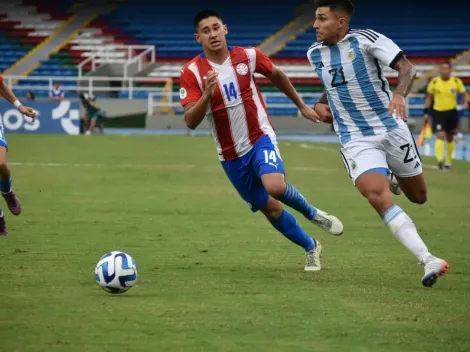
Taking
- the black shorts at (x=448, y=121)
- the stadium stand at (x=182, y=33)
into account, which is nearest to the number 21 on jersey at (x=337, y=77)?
the black shorts at (x=448, y=121)

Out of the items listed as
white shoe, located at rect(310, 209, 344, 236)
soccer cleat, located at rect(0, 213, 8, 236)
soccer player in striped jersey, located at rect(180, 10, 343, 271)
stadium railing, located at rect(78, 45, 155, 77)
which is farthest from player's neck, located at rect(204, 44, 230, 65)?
stadium railing, located at rect(78, 45, 155, 77)

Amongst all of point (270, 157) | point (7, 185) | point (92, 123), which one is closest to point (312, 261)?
point (270, 157)

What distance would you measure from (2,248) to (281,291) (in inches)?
137

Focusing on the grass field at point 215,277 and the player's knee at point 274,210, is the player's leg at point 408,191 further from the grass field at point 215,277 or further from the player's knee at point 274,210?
the player's knee at point 274,210

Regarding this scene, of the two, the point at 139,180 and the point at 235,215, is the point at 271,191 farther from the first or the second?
the point at 139,180

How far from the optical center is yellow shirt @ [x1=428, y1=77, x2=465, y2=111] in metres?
23.4

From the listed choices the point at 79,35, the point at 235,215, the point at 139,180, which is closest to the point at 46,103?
the point at 79,35

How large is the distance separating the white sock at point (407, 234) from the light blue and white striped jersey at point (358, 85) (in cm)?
80

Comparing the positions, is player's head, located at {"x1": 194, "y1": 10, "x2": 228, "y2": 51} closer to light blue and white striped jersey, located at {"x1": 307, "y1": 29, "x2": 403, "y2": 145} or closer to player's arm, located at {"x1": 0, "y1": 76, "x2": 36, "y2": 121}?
light blue and white striped jersey, located at {"x1": 307, "y1": 29, "x2": 403, "y2": 145}

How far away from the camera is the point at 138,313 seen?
688cm

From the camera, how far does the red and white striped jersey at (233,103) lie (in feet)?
30.2

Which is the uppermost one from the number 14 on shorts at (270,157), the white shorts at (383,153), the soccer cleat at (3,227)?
the white shorts at (383,153)

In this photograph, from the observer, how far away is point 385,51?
815cm

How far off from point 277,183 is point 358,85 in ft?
3.49
